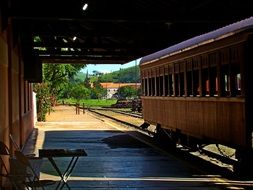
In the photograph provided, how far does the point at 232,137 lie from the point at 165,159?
12.6 feet

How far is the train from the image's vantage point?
970 cm

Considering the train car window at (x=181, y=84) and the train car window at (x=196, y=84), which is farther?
the train car window at (x=181, y=84)

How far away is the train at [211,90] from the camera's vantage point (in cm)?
970

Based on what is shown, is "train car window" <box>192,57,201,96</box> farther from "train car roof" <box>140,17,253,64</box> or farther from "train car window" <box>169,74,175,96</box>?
"train car window" <box>169,74,175,96</box>

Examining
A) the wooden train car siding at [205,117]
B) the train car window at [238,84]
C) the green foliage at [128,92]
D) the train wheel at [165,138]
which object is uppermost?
the green foliage at [128,92]

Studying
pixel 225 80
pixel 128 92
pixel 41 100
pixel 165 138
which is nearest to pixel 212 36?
pixel 225 80

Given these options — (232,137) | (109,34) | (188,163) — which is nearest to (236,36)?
(232,137)

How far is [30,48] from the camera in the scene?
19000 mm

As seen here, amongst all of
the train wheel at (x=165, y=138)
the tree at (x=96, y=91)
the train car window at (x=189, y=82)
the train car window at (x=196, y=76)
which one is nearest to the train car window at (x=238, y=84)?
the train car window at (x=196, y=76)

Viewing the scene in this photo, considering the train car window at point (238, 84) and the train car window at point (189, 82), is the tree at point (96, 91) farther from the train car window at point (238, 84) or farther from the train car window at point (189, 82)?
the train car window at point (238, 84)

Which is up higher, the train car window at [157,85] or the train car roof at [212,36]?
the train car roof at [212,36]

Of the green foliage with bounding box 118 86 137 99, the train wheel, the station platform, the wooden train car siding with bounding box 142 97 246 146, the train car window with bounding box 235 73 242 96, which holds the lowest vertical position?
the station platform

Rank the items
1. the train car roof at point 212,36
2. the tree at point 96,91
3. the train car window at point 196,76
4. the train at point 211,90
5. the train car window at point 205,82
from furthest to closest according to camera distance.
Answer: the tree at point 96,91
the train car window at point 196,76
the train car window at point 205,82
the train car roof at point 212,36
the train at point 211,90

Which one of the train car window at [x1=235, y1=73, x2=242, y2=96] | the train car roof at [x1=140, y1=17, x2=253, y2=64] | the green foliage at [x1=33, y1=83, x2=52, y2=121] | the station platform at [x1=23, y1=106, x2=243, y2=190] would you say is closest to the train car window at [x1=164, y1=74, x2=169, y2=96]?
the train car roof at [x1=140, y1=17, x2=253, y2=64]
